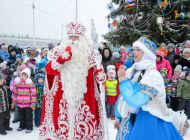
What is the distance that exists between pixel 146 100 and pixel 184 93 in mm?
4140

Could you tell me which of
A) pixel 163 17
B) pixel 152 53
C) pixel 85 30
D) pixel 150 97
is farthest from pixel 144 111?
pixel 163 17

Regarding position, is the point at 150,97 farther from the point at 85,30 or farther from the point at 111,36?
the point at 111,36

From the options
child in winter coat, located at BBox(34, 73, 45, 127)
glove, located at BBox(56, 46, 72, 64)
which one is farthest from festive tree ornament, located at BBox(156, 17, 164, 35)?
glove, located at BBox(56, 46, 72, 64)

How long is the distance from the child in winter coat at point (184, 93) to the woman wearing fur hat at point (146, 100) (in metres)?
3.69

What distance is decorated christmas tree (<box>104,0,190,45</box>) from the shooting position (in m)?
11.0

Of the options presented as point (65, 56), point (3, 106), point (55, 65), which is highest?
point (65, 56)

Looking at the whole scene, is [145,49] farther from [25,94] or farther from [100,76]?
[25,94]

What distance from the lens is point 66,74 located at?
3.60 m

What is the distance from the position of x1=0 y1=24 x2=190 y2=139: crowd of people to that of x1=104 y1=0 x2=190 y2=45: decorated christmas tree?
3.55 m

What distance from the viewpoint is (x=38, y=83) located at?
5.58 metres

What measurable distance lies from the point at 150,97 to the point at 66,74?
1.53 meters

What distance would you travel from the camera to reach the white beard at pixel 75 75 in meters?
3.55

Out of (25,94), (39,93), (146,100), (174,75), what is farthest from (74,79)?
(174,75)

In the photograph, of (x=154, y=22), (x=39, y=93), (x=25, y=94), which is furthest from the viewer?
(x=154, y=22)
